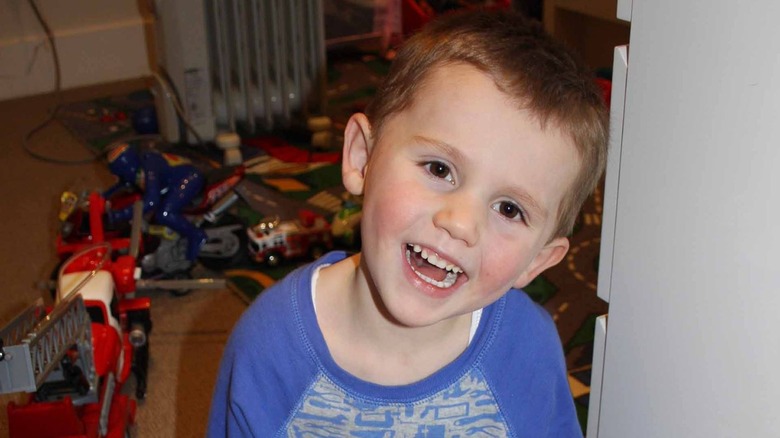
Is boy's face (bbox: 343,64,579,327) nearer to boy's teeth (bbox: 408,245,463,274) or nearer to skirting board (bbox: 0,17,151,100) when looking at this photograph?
boy's teeth (bbox: 408,245,463,274)

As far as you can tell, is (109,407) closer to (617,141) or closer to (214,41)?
(617,141)

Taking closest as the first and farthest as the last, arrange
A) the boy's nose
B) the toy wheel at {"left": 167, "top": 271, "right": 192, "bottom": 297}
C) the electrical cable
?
the boy's nose < the toy wheel at {"left": 167, "top": 271, "right": 192, "bottom": 297} < the electrical cable

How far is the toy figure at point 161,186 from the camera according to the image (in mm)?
1697

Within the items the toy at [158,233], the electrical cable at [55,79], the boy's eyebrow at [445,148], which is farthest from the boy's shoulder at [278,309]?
the electrical cable at [55,79]

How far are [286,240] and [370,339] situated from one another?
916mm

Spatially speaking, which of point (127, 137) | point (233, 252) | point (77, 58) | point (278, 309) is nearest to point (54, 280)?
point (233, 252)

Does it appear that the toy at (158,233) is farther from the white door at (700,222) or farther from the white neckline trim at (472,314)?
the white door at (700,222)

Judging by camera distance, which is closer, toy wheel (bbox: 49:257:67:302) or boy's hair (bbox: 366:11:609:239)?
boy's hair (bbox: 366:11:609:239)

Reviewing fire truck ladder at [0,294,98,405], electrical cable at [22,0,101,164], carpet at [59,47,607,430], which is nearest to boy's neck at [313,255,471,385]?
fire truck ladder at [0,294,98,405]

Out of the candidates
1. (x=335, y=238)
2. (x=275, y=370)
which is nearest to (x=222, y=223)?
(x=335, y=238)

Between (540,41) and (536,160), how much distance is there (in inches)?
4.2

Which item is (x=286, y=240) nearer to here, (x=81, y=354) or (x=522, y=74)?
(x=81, y=354)

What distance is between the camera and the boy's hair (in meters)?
0.72

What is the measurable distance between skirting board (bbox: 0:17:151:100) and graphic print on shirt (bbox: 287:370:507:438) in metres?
2.00
